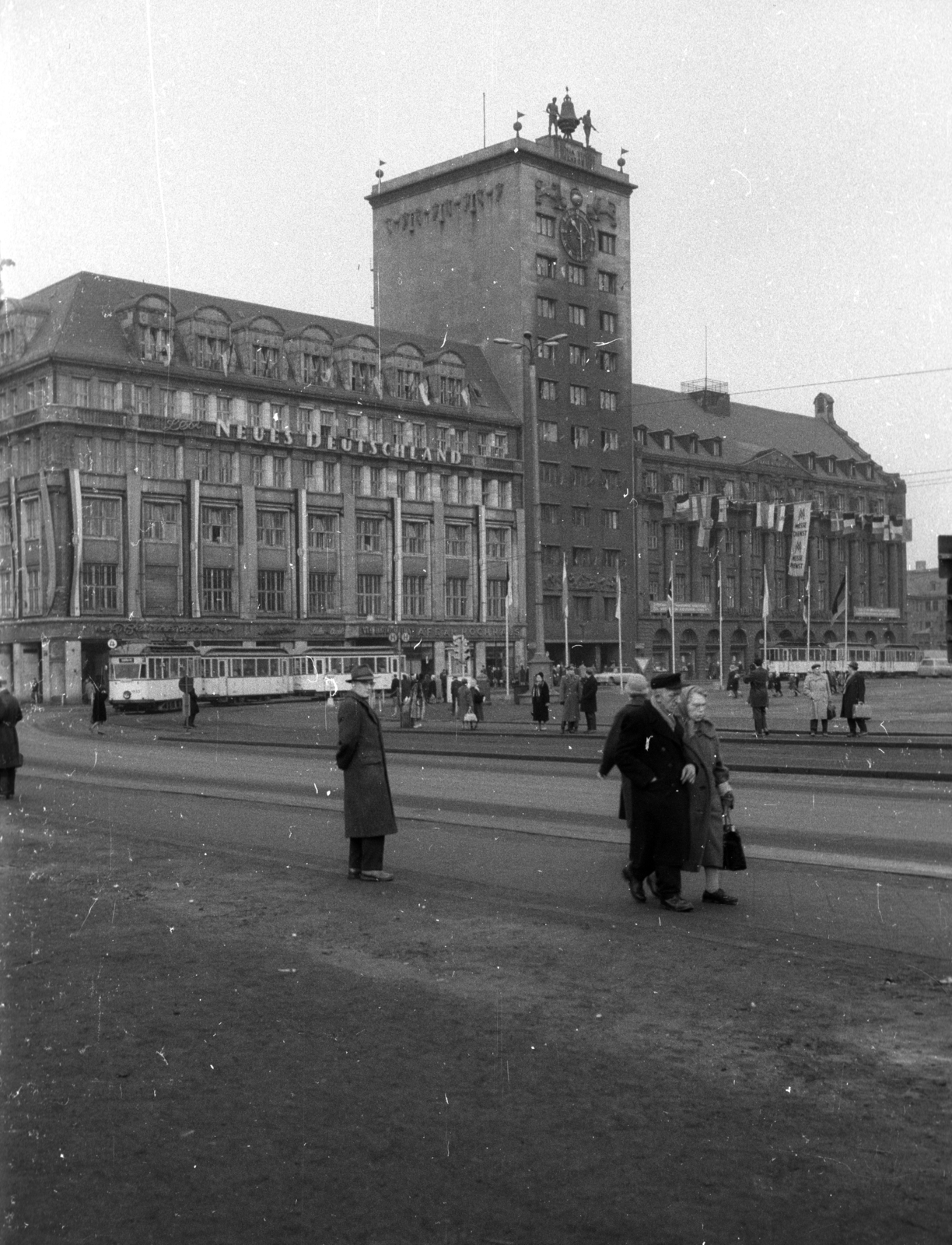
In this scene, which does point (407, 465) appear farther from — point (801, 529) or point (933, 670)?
point (933, 670)

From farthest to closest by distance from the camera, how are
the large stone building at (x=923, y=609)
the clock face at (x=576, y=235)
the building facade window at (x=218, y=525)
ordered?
the large stone building at (x=923, y=609) < the clock face at (x=576, y=235) < the building facade window at (x=218, y=525)

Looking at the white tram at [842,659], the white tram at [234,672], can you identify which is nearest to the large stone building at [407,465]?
the white tram at [842,659]

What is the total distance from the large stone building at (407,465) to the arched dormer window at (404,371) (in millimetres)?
170

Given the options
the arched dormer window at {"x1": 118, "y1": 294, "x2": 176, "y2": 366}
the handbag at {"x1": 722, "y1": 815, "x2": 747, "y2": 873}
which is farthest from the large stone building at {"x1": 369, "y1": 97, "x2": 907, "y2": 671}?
the handbag at {"x1": 722, "y1": 815, "x2": 747, "y2": 873}

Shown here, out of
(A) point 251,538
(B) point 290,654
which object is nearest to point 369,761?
(B) point 290,654

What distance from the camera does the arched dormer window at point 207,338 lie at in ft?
250

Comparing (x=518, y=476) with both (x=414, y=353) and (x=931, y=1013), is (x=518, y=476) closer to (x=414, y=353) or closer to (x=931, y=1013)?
(x=414, y=353)

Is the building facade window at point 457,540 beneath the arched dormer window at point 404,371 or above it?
beneath

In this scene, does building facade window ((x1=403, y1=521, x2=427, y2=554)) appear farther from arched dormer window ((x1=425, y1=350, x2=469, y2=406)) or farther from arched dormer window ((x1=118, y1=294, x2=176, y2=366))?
arched dormer window ((x1=118, y1=294, x2=176, y2=366))

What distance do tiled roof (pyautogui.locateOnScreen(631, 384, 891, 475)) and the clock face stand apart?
41.4 feet

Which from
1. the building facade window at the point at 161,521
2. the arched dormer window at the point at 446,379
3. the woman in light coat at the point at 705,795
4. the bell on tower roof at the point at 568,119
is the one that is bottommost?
the woman in light coat at the point at 705,795

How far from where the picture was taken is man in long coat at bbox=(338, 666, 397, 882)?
11.5 meters

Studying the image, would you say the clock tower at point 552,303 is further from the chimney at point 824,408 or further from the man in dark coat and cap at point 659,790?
the man in dark coat and cap at point 659,790

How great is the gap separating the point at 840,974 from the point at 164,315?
236 ft
